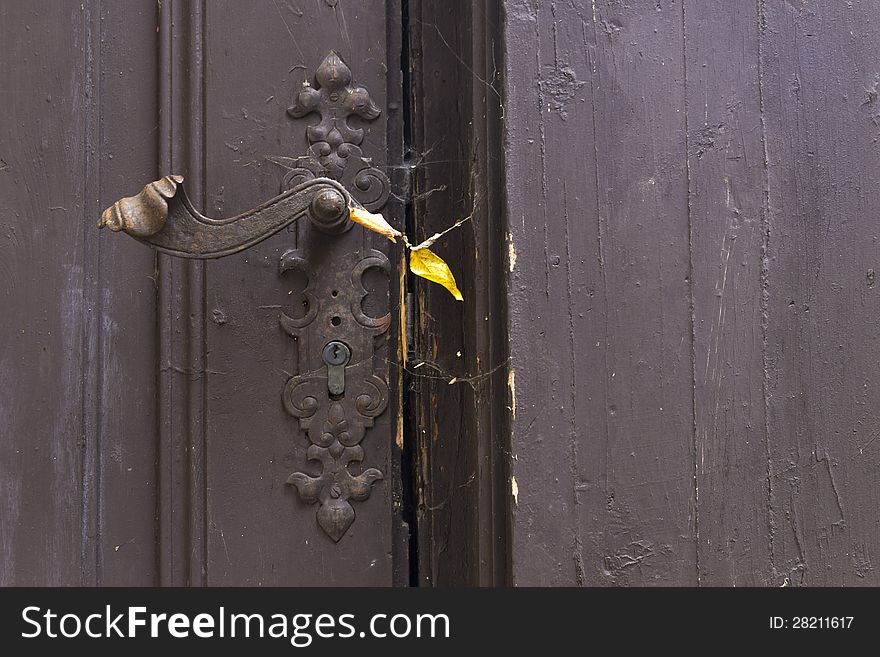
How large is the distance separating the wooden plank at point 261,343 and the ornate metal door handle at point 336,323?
10 millimetres

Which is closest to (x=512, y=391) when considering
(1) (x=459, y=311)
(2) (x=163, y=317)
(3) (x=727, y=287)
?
(1) (x=459, y=311)

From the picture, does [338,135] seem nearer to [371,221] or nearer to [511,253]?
[371,221]

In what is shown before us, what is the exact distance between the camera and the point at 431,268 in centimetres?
73

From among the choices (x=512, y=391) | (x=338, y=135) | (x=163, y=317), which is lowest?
(x=512, y=391)

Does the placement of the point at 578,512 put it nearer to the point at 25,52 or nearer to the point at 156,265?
the point at 156,265

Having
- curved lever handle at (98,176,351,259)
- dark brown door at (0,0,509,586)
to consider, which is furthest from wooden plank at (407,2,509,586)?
curved lever handle at (98,176,351,259)

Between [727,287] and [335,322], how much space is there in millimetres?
360

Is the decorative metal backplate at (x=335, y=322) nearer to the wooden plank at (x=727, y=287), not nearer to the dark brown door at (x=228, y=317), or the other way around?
the dark brown door at (x=228, y=317)

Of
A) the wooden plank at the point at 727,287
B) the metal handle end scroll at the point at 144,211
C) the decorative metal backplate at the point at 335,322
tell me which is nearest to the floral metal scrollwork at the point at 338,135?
the decorative metal backplate at the point at 335,322

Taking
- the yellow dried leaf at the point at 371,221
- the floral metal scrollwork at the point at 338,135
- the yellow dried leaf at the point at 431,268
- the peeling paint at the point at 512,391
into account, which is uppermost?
the floral metal scrollwork at the point at 338,135

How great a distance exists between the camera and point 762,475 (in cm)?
68

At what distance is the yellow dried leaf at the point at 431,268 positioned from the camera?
0.72m

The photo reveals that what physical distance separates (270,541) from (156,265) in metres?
0.28

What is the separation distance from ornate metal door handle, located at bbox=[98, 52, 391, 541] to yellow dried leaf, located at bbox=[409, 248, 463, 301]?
3cm
